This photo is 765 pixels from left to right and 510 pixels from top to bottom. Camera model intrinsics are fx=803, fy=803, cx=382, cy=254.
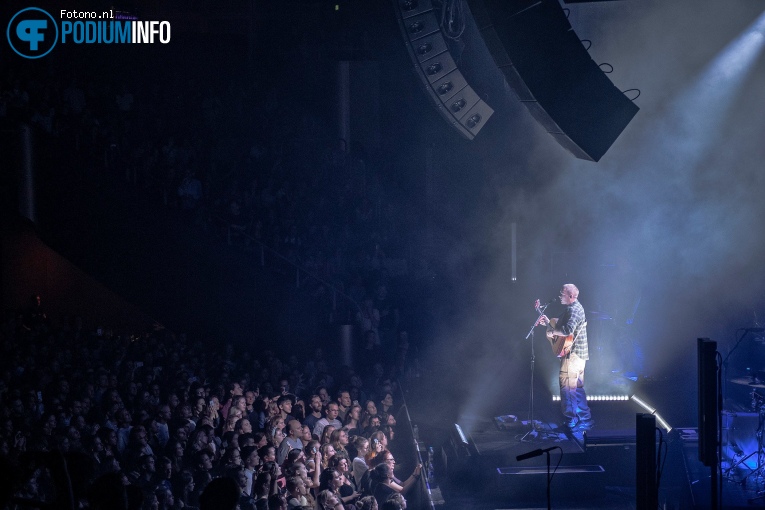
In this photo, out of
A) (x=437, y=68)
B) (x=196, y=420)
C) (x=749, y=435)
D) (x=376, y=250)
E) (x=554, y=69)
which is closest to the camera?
(x=554, y=69)

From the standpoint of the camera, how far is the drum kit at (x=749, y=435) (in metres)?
7.59

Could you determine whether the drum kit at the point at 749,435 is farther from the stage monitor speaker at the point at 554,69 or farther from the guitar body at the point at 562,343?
the stage monitor speaker at the point at 554,69

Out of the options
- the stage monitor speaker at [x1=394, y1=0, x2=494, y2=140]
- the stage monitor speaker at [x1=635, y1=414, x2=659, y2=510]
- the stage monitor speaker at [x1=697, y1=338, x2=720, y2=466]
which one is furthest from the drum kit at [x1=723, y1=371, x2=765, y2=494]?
the stage monitor speaker at [x1=394, y1=0, x2=494, y2=140]

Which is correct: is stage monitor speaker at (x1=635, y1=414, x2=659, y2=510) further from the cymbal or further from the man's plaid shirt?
the man's plaid shirt

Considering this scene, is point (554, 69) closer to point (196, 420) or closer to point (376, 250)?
point (196, 420)

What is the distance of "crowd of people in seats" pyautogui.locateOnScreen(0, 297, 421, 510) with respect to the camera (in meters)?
5.63

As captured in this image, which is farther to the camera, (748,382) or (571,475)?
(748,382)

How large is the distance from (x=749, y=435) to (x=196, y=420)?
5.62 metres

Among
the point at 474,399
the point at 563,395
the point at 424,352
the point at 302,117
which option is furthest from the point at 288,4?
the point at 563,395

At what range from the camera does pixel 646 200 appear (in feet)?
37.8

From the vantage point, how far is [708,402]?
4.85 metres

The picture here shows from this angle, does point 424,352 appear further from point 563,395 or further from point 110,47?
point 110,47

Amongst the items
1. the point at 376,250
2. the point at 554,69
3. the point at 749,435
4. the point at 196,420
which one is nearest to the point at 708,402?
the point at 554,69

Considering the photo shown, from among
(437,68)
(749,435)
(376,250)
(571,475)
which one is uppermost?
(437,68)
